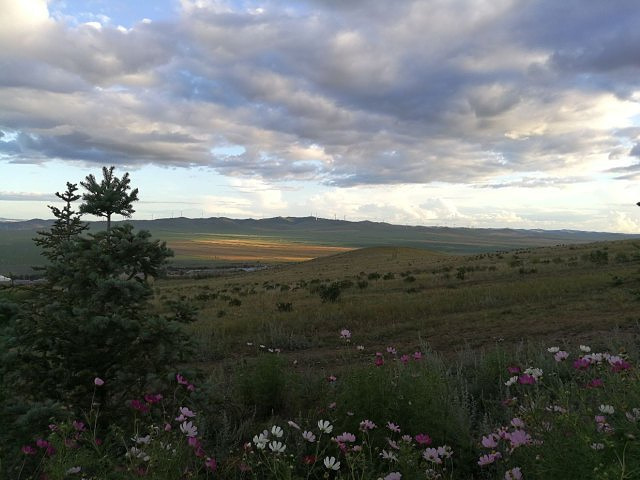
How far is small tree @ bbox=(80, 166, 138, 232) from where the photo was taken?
495 cm

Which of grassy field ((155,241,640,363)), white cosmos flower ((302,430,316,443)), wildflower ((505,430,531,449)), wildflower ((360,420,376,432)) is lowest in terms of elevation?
grassy field ((155,241,640,363))

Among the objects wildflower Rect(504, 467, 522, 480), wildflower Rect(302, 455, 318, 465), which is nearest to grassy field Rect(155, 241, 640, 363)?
wildflower Rect(302, 455, 318, 465)

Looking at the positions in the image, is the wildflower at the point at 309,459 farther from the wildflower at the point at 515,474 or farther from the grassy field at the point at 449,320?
the grassy field at the point at 449,320

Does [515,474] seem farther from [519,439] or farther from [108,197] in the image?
[108,197]

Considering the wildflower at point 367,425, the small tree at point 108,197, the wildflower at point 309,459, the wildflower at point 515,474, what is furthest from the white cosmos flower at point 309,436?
the small tree at point 108,197

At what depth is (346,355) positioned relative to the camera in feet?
30.7

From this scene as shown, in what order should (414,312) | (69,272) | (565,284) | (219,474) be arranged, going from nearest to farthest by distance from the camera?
(219,474), (69,272), (414,312), (565,284)

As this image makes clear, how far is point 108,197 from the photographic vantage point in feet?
16.2

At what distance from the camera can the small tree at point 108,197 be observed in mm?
4949

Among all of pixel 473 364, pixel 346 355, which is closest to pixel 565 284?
pixel 346 355

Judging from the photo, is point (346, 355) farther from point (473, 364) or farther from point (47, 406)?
point (47, 406)

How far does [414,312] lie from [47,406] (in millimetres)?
12013

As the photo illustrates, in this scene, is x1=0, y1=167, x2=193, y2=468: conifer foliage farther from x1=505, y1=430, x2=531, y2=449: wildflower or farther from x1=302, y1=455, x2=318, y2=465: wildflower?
x1=505, y1=430, x2=531, y2=449: wildflower

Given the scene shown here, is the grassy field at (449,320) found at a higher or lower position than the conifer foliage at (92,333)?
lower
